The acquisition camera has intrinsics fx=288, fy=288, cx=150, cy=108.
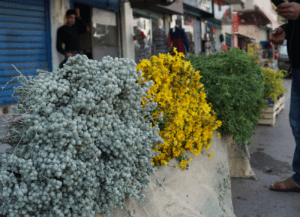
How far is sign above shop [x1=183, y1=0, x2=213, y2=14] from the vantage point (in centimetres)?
1329

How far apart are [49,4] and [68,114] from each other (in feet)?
19.5

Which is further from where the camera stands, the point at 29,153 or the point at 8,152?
the point at 8,152

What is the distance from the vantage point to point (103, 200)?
152 centimetres

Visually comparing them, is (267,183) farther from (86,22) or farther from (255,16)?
(255,16)

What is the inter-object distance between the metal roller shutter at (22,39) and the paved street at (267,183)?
4237 millimetres

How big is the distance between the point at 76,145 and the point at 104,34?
7.43m

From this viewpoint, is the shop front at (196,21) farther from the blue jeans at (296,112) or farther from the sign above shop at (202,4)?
the blue jeans at (296,112)

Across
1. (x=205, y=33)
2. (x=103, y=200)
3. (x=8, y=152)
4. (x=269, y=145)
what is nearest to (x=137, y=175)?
(x=103, y=200)

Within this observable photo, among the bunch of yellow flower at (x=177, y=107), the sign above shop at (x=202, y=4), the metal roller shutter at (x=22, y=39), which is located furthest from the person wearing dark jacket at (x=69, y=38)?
the sign above shop at (x=202, y=4)

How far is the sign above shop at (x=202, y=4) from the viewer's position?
43.6ft

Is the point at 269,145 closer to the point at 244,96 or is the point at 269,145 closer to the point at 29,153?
the point at 244,96

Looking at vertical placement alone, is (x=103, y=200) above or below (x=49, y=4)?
below

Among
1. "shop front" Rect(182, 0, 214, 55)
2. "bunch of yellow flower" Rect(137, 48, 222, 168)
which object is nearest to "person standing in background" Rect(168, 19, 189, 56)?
"shop front" Rect(182, 0, 214, 55)

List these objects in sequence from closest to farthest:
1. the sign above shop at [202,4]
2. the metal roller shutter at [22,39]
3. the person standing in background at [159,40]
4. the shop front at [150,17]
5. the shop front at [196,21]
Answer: the metal roller shutter at [22,39]
the shop front at [150,17]
the person standing in background at [159,40]
the sign above shop at [202,4]
the shop front at [196,21]
